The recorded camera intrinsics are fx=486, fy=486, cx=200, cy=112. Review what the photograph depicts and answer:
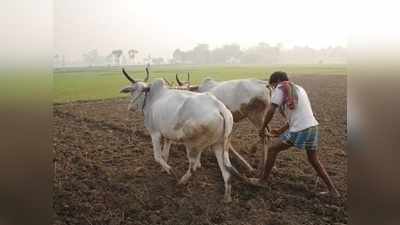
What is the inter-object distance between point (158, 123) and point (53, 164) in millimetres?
598

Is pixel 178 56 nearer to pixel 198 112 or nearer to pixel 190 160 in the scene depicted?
pixel 198 112

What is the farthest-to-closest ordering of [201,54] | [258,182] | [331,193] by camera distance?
[201,54]
[258,182]
[331,193]

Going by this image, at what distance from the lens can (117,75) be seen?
2740 mm

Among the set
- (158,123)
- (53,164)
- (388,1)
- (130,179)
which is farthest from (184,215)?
(388,1)

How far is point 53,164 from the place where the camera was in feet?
8.41

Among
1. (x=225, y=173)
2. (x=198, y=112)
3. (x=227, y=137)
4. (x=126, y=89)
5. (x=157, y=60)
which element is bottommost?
(x=225, y=173)

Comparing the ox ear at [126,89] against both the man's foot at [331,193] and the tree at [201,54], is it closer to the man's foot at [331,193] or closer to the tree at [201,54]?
the tree at [201,54]

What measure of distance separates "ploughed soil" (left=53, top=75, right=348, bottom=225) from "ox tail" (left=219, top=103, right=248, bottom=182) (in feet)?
0.16

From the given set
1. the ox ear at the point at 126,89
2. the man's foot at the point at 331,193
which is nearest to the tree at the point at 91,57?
the ox ear at the point at 126,89

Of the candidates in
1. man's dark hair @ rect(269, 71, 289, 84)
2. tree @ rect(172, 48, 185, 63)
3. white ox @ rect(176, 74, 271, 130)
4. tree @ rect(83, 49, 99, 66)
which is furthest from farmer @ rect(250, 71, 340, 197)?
tree @ rect(83, 49, 99, 66)

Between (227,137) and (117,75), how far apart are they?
0.74 m

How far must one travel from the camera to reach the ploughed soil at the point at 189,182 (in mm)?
2449

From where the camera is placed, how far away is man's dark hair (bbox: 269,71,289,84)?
2514 millimetres

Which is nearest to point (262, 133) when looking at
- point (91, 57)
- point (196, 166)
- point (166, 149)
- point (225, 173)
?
point (225, 173)
